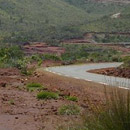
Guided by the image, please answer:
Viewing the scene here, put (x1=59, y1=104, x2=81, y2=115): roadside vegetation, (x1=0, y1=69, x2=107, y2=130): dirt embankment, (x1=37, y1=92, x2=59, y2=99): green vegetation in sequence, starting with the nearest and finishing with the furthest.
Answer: (x1=0, y1=69, x2=107, y2=130): dirt embankment → (x1=59, y1=104, x2=81, y2=115): roadside vegetation → (x1=37, y1=92, x2=59, y2=99): green vegetation

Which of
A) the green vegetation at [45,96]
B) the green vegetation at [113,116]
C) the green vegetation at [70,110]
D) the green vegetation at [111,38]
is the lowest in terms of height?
the green vegetation at [111,38]

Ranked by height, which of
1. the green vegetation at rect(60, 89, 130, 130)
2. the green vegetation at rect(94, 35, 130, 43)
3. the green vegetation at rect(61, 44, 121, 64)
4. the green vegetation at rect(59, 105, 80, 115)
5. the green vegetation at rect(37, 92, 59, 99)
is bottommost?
the green vegetation at rect(61, 44, 121, 64)

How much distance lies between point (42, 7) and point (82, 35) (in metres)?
49.8

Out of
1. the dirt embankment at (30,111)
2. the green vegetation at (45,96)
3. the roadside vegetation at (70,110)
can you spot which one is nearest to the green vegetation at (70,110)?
the roadside vegetation at (70,110)

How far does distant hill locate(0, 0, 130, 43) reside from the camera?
104875 mm

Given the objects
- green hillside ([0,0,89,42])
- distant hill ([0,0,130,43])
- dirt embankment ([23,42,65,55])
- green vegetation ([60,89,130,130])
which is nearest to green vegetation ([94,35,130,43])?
distant hill ([0,0,130,43])

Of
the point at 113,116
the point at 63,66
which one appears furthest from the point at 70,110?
the point at 63,66

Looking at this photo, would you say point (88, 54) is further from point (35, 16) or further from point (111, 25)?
point (35, 16)

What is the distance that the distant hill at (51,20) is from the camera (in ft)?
344

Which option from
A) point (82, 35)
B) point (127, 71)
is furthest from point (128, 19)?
point (127, 71)

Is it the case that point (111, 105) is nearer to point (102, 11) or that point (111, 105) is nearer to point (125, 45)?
point (125, 45)

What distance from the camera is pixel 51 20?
137000 millimetres

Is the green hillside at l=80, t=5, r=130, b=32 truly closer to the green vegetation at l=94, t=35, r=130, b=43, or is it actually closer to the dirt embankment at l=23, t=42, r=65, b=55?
the green vegetation at l=94, t=35, r=130, b=43

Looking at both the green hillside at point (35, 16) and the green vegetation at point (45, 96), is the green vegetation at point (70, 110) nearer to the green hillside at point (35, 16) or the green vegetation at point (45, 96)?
the green vegetation at point (45, 96)
